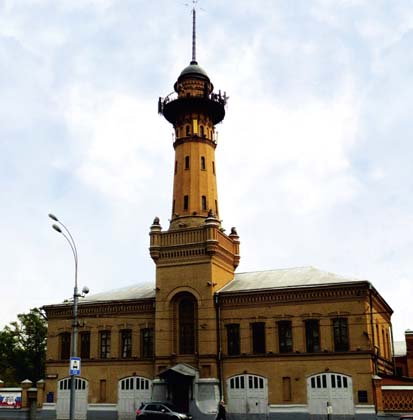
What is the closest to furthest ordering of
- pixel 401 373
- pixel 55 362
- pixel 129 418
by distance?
pixel 129 418, pixel 55 362, pixel 401 373

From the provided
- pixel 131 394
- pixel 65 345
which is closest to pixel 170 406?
pixel 131 394

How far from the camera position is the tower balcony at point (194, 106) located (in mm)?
43594

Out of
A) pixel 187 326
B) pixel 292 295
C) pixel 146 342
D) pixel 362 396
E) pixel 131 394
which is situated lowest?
pixel 362 396

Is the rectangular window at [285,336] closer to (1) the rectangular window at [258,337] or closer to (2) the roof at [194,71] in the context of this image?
(1) the rectangular window at [258,337]

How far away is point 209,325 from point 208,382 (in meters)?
3.47

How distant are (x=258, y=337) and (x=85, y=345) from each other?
12.8 metres

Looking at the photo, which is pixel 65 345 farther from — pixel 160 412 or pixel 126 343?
pixel 160 412

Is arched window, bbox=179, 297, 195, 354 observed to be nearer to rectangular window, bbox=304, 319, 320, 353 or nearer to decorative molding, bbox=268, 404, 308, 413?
decorative molding, bbox=268, 404, 308, 413

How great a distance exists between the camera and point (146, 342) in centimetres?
3972

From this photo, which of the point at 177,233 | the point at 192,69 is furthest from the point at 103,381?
the point at 192,69

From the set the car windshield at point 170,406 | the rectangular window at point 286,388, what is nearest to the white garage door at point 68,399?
the car windshield at point 170,406

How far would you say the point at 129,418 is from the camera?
3844 cm

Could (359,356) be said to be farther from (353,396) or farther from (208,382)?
(208,382)

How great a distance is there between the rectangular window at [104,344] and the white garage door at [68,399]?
223 centimetres
